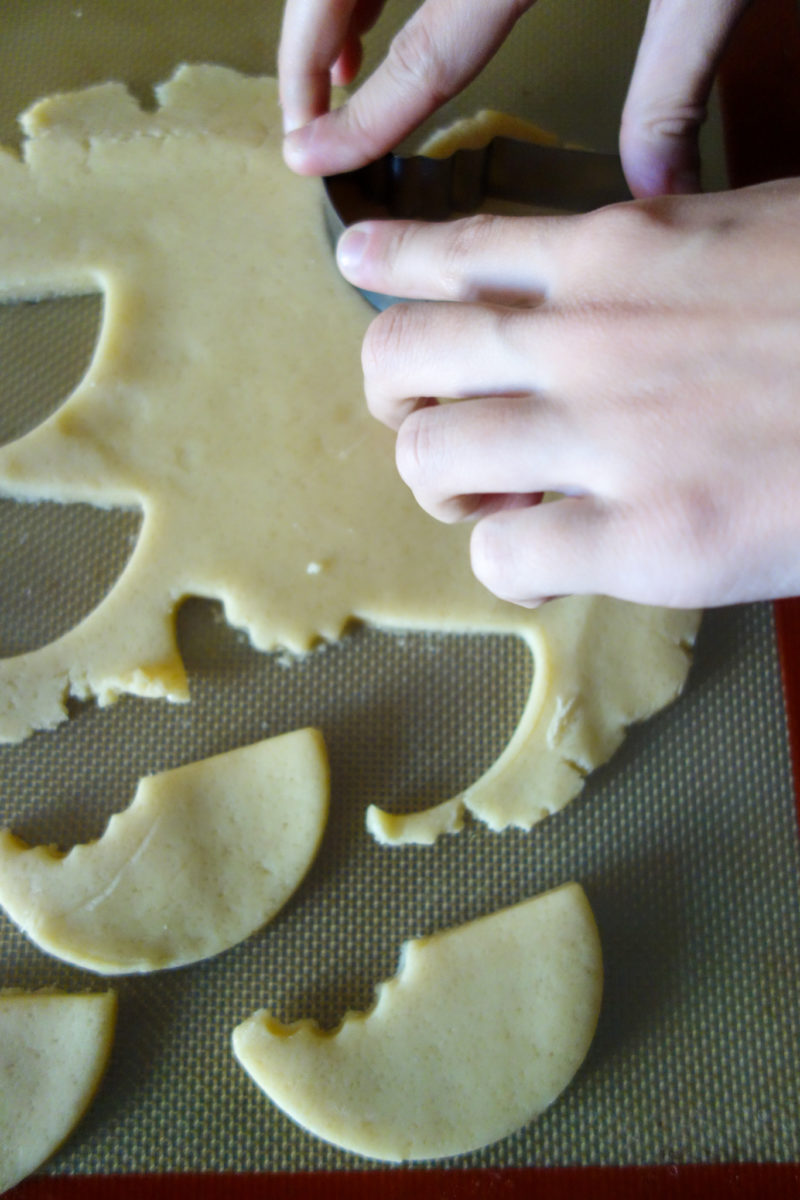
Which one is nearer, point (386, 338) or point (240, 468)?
point (386, 338)

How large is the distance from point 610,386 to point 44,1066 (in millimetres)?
688

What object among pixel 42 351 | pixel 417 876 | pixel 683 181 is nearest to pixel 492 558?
pixel 417 876

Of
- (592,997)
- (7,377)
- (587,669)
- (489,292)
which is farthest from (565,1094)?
(7,377)

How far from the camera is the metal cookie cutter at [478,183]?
34.3 inches

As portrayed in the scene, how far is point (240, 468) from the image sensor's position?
0.86 m

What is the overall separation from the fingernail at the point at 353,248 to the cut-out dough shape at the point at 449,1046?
57 centimetres

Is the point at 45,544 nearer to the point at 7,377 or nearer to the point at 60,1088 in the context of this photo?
the point at 7,377

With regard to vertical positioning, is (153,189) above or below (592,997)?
above

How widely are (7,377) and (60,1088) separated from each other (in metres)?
0.66

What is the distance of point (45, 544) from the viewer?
0.87 metres

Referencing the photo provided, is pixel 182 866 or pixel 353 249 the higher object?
pixel 353 249

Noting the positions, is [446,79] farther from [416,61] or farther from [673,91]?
[673,91]

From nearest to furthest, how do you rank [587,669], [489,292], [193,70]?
[489,292], [587,669], [193,70]

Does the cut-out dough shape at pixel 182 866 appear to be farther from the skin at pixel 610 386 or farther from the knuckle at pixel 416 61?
the knuckle at pixel 416 61
